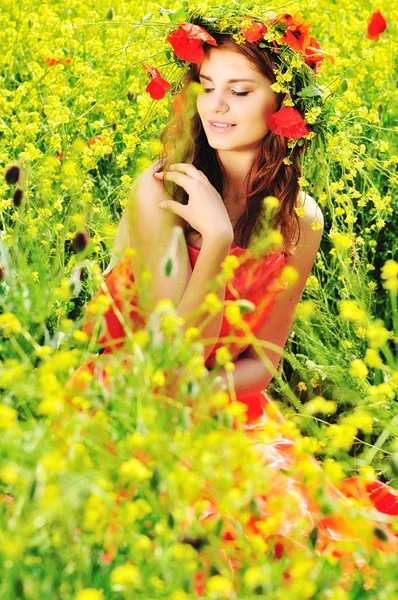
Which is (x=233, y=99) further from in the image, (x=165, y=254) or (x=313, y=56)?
(x=165, y=254)

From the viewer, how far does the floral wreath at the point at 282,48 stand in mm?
2201

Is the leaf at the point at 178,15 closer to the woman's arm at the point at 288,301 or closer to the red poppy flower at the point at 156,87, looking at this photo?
the red poppy flower at the point at 156,87

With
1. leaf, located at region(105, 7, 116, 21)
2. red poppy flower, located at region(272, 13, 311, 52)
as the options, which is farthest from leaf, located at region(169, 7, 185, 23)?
leaf, located at region(105, 7, 116, 21)

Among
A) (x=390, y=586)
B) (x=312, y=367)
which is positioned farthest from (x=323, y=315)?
(x=390, y=586)

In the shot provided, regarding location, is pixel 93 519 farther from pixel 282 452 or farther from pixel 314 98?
pixel 314 98

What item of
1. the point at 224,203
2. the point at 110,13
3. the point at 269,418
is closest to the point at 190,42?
the point at 224,203

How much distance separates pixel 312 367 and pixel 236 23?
965 millimetres

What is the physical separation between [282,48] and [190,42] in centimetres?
19

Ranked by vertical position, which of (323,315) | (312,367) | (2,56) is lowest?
(312,367)

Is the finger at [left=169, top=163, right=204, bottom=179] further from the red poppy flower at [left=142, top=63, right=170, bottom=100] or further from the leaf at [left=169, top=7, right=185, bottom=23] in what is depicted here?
the leaf at [left=169, top=7, right=185, bottom=23]

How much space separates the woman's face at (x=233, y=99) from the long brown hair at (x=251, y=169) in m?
0.05

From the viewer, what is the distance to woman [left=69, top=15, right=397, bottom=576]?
2188mm

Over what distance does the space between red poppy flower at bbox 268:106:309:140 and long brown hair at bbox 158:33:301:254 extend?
0.07 metres

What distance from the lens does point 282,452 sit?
7.52ft
